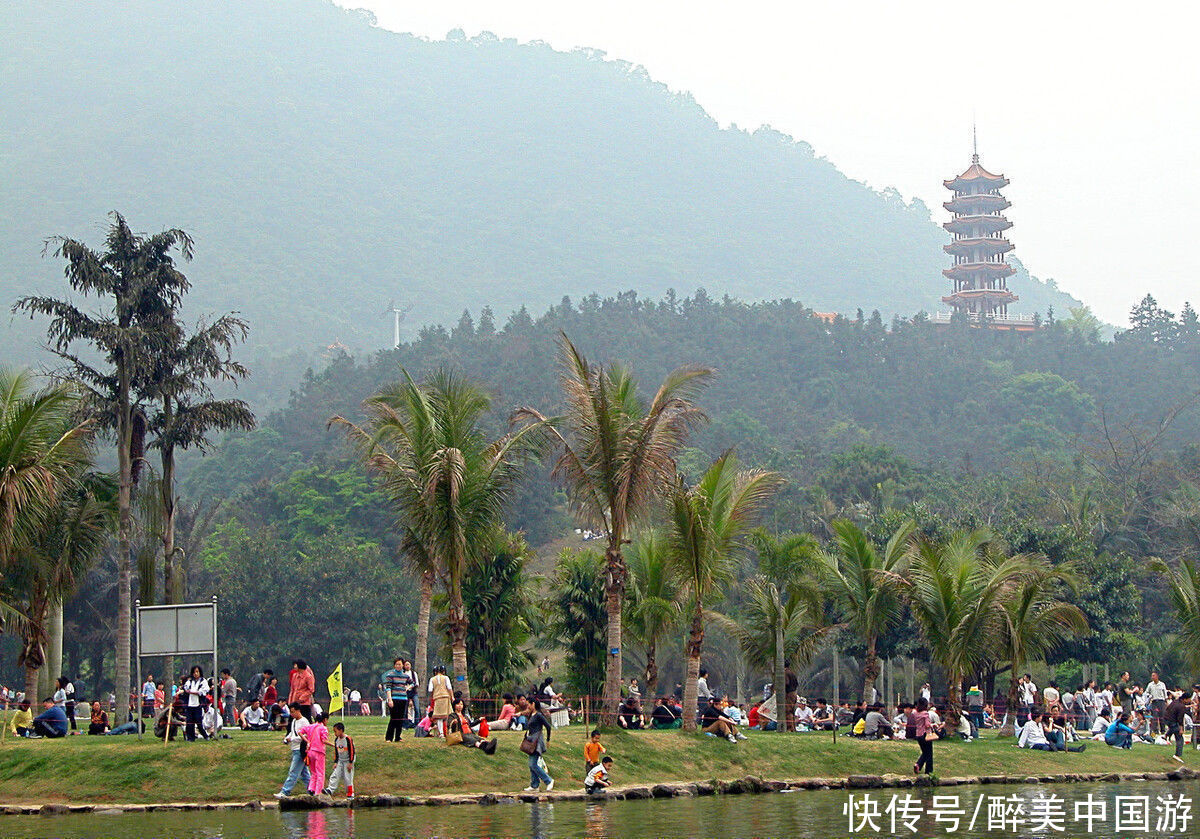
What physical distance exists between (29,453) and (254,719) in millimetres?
6795

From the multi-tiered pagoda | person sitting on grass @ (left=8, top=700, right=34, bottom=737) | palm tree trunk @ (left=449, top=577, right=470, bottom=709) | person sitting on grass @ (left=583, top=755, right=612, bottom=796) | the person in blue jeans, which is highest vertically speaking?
the multi-tiered pagoda

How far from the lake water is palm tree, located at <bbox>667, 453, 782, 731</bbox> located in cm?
357

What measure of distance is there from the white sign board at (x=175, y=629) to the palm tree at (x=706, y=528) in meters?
7.57

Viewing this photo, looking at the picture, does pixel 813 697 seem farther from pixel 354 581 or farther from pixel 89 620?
pixel 89 620

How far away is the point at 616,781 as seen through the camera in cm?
2175

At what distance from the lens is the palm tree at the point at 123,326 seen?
963 inches

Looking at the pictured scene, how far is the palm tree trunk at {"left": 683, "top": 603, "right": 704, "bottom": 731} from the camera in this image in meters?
24.4

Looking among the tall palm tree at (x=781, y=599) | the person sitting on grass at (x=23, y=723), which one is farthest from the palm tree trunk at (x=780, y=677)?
the person sitting on grass at (x=23, y=723)

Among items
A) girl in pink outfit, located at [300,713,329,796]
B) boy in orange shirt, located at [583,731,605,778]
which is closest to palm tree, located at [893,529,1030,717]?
boy in orange shirt, located at [583,731,605,778]

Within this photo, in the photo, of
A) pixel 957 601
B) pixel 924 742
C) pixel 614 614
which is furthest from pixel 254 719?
pixel 957 601

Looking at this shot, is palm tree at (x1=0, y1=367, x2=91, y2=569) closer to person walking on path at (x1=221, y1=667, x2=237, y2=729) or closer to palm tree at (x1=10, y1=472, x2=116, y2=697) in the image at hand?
palm tree at (x1=10, y1=472, x2=116, y2=697)

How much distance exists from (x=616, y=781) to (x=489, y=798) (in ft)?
7.98

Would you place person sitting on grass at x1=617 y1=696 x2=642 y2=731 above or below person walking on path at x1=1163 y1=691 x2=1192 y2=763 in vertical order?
above

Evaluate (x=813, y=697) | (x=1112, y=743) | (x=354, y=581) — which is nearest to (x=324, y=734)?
(x=1112, y=743)
